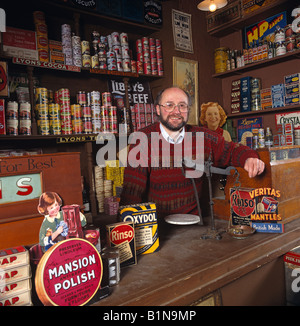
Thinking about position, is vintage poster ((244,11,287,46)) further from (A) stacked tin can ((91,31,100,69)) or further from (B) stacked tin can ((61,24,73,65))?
(B) stacked tin can ((61,24,73,65))

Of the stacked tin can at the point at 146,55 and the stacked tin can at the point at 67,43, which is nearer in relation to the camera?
the stacked tin can at the point at 67,43

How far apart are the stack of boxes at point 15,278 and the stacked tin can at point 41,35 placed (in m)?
1.91

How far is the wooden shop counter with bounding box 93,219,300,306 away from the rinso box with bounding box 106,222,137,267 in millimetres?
31

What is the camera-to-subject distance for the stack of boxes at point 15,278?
0.62 m

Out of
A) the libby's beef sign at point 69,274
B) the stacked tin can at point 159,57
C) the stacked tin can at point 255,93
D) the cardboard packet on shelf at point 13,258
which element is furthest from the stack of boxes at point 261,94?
the cardboard packet on shelf at point 13,258

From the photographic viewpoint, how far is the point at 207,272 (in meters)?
0.85

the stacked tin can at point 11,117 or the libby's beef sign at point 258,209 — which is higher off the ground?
the stacked tin can at point 11,117

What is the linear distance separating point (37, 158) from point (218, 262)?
0.88m

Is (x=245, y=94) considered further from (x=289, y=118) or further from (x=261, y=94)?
(x=289, y=118)

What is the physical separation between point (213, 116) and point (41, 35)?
204 centimetres

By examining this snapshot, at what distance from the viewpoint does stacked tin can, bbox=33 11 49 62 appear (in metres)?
2.16

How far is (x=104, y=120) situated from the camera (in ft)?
8.09

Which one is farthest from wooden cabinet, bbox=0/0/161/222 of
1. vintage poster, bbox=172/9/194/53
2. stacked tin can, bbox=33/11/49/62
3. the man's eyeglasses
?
the man's eyeglasses

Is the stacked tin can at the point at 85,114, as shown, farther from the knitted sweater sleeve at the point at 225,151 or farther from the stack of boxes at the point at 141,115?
the knitted sweater sleeve at the point at 225,151
